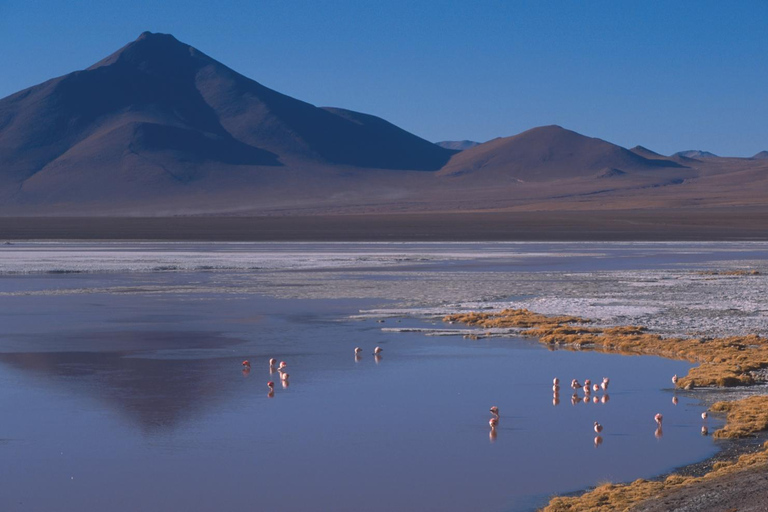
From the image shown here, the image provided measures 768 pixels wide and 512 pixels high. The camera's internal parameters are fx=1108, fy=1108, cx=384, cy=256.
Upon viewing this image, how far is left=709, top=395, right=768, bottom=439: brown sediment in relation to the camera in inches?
475

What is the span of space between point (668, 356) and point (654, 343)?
2.52ft

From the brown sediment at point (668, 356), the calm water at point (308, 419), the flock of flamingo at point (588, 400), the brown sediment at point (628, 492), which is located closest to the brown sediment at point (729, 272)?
the brown sediment at point (668, 356)

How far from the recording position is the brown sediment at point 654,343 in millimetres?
15594

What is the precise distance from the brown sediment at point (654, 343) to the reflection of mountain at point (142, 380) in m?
6.30

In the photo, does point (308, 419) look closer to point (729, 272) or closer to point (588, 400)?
point (588, 400)

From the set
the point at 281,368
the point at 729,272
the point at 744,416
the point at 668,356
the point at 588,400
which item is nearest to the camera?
the point at 744,416

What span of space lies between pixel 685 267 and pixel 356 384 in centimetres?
2522

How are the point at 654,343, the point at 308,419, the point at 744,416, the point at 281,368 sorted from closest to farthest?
the point at 744,416
the point at 308,419
the point at 281,368
the point at 654,343

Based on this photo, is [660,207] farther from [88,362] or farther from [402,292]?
[88,362]

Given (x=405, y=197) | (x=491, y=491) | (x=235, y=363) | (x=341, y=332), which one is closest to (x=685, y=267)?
(x=341, y=332)

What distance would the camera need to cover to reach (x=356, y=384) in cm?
1554

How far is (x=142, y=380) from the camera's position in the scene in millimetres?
15555

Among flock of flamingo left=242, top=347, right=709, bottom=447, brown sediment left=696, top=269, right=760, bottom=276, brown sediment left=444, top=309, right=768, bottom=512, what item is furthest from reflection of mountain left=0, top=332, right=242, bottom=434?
brown sediment left=696, top=269, right=760, bottom=276

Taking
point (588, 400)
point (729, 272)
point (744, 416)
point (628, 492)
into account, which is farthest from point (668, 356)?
point (729, 272)
